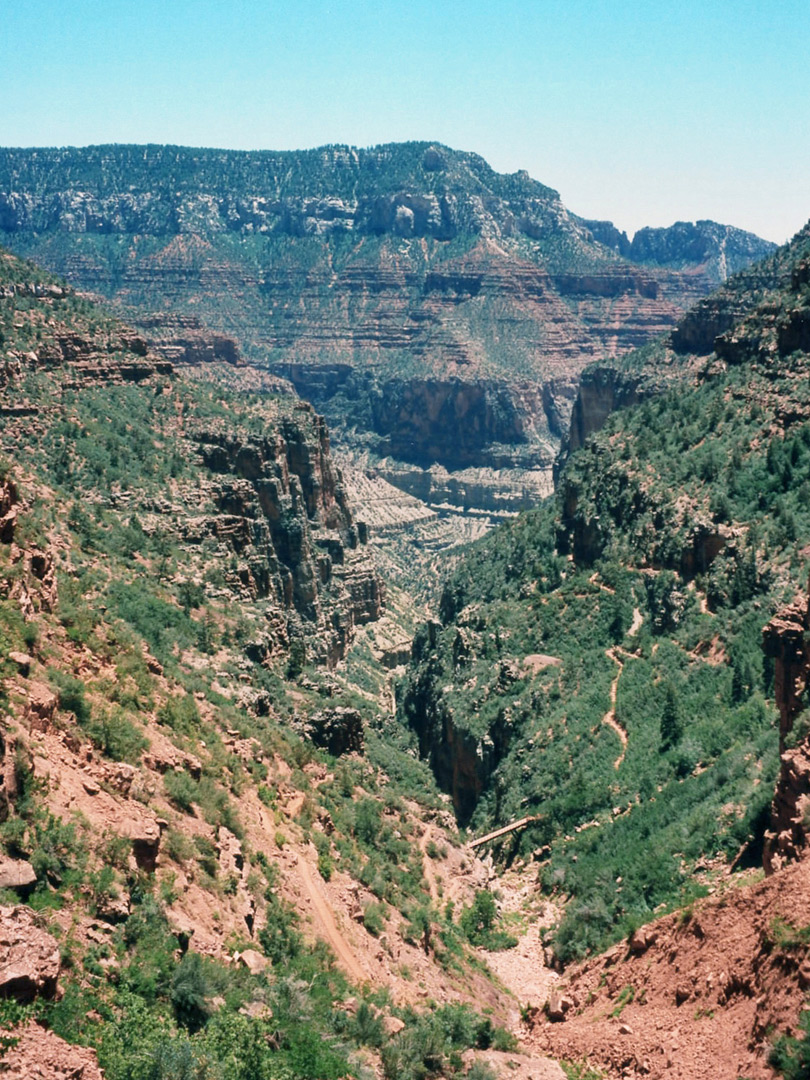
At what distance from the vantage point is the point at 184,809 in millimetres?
38156

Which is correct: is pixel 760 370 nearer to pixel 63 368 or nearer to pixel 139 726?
pixel 63 368

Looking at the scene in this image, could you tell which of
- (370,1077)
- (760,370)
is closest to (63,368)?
(760,370)

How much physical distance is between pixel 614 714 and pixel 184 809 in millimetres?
34006

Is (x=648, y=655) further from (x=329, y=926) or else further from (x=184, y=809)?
(x=184, y=809)

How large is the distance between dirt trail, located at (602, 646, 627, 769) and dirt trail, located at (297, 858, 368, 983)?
24.9 m

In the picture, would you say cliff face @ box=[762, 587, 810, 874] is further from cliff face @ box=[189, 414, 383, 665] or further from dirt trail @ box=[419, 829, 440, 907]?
cliff face @ box=[189, 414, 383, 665]

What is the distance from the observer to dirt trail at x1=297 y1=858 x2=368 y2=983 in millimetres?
37469

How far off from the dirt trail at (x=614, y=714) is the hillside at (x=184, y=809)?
893 centimetres

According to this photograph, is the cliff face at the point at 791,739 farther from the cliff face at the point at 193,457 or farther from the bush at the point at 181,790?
the cliff face at the point at 193,457

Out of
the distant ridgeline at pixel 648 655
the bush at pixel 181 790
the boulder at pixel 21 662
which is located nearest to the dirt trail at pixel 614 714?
the distant ridgeline at pixel 648 655

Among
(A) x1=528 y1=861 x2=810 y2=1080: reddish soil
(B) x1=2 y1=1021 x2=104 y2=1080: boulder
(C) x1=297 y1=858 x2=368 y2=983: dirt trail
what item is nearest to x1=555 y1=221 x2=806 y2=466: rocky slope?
(C) x1=297 y1=858 x2=368 y2=983: dirt trail

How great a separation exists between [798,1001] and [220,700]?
3030 centimetres

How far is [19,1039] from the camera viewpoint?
22781 millimetres

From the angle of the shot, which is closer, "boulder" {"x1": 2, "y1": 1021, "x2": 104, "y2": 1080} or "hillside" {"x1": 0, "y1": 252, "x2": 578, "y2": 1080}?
"boulder" {"x1": 2, "y1": 1021, "x2": 104, "y2": 1080}
